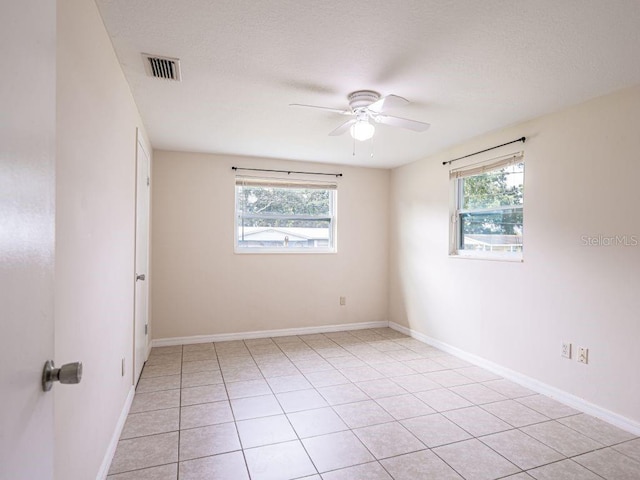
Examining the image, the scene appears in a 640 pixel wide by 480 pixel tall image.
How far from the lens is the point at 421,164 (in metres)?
4.65

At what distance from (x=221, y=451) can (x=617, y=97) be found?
11.5ft

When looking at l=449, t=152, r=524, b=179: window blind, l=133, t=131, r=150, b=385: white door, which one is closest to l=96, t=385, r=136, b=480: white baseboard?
l=133, t=131, r=150, b=385: white door

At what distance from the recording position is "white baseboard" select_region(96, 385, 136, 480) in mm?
1889

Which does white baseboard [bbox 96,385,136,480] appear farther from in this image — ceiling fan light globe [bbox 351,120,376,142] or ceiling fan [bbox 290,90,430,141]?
ceiling fan light globe [bbox 351,120,376,142]

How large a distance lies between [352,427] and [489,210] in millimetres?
2484

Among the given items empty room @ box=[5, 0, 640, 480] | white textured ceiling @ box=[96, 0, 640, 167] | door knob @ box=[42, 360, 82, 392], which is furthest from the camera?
white textured ceiling @ box=[96, 0, 640, 167]

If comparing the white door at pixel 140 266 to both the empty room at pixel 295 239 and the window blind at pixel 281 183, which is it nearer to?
the empty room at pixel 295 239

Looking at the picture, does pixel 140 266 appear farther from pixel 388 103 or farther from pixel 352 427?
pixel 388 103

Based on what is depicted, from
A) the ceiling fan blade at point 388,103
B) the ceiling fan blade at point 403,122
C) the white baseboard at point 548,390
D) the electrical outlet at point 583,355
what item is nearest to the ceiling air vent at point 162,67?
the ceiling fan blade at point 388,103

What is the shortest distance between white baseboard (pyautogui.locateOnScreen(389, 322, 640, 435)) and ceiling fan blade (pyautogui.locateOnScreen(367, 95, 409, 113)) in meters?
2.55

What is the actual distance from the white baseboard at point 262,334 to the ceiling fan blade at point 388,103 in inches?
124

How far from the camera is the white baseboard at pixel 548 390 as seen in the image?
98.7 inches

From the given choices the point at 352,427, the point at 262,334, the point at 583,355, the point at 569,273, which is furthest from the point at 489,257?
the point at 262,334

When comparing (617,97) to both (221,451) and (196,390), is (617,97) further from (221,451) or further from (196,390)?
(196,390)
